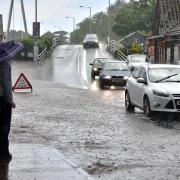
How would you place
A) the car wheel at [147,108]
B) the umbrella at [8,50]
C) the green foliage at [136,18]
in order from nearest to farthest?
the umbrella at [8,50] → the car wheel at [147,108] → the green foliage at [136,18]

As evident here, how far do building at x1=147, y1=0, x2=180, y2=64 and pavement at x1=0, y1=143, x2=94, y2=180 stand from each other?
44105 millimetres

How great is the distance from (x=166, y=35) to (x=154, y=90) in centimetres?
4126

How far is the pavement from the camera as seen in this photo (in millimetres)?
7758

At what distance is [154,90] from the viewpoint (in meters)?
15.9

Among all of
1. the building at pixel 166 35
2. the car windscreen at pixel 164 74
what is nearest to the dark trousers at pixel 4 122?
the car windscreen at pixel 164 74

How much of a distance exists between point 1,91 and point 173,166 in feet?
8.97

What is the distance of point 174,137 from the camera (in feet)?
39.3

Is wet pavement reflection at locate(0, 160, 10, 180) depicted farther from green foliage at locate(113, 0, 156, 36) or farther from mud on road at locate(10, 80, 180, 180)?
green foliage at locate(113, 0, 156, 36)

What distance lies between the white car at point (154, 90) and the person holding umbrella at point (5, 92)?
280 inches

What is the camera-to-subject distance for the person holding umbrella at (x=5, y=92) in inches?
349

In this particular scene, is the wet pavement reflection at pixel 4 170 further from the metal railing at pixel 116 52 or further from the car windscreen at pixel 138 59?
the metal railing at pixel 116 52

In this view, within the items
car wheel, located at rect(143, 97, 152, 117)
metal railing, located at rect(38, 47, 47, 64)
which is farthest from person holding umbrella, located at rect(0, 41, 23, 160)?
metal railing, located at rect(38, 47, 47, 64)

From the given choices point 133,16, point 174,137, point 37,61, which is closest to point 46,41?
point 37,61

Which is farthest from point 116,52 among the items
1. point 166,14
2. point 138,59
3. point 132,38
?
point 132,38
